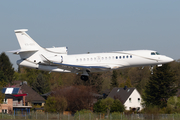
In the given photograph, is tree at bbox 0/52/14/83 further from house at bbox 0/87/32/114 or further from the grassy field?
the grassy field

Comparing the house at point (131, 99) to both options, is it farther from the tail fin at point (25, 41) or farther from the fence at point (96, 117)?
the tail fin at point (25, 41)

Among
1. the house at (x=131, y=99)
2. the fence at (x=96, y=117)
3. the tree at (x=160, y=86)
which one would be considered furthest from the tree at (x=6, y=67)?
the fence at (x=96, y=117)

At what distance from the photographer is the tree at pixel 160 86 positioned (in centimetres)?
6138

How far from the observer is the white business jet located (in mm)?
34844

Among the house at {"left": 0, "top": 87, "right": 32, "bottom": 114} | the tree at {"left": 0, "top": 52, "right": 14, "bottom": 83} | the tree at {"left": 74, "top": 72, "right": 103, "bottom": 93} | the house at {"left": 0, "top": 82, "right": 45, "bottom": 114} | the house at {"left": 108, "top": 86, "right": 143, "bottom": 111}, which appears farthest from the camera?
the tree at {"left": 0, "top": 52, "right": 14, "bottom": 83}

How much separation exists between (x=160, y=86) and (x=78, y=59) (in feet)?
100

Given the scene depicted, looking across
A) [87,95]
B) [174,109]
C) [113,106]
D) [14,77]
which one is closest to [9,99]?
[87,95]

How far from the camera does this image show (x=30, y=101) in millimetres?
71438

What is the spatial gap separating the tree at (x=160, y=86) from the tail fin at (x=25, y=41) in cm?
3104

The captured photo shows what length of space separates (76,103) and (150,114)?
2686cm

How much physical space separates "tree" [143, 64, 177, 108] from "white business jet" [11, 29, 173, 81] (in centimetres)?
2679

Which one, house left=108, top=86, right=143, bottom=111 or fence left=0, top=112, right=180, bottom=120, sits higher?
house left=108, top=86, right=143, bottom=111

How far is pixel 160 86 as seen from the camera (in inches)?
2436

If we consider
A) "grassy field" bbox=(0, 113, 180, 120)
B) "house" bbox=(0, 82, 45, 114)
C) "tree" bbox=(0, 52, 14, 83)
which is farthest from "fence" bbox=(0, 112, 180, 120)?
"tree" bbox=(0, 52, 14, 83)
